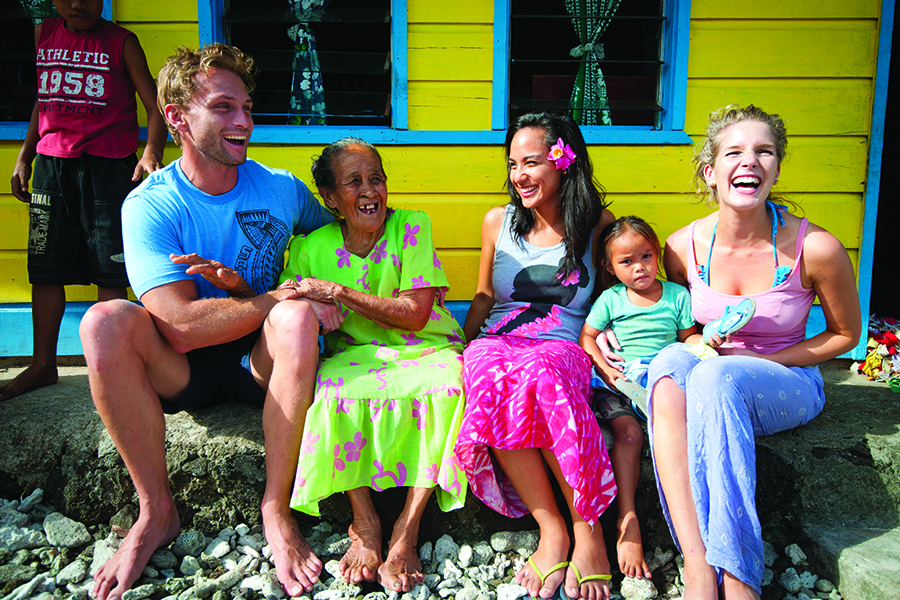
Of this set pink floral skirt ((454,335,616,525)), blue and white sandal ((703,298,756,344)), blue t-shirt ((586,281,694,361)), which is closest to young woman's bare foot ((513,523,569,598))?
pink floral skirt ((454,335,616,525))

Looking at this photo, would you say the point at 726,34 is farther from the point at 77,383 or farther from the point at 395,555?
the point at 77,383

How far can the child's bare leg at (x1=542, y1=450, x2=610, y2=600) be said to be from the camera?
5.91 feet

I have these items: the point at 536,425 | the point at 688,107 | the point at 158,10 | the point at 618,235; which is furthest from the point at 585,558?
the point at 158,10

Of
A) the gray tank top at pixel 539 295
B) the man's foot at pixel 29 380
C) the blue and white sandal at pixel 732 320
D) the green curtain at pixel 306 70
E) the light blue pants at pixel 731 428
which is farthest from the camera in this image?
the green curtain at pixel 306 70

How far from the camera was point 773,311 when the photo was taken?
2.11m

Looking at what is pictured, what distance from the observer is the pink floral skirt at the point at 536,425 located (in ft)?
6.19

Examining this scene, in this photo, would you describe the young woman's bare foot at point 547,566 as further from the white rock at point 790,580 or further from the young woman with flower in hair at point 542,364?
the white rock at point 790,580

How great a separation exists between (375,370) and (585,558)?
93 centimetres

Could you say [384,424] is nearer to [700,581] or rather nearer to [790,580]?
[700,581]

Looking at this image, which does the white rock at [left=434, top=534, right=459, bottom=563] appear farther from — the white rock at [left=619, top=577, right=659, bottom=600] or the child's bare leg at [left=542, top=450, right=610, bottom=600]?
the white rock at [left=619, top=577, right=659, bottom=600]

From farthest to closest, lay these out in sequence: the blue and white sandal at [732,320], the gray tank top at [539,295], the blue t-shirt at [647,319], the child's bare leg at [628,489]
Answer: the gray tank top at [539,295] < the blue t-shirt at [647,319] < the blue and white sandal at [732,320] < the child's bare leg at [628,489]

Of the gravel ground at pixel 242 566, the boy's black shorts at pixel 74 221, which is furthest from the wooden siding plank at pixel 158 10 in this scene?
the gravel ground at pixel 242 566

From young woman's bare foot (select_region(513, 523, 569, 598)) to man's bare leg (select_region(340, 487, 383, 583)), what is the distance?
0.47 meters

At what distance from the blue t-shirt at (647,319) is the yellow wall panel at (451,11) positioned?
1.61 meters
